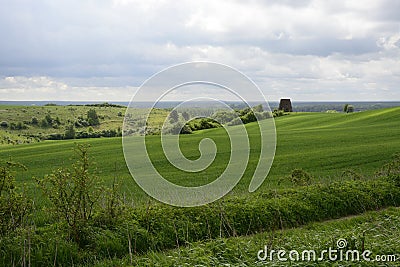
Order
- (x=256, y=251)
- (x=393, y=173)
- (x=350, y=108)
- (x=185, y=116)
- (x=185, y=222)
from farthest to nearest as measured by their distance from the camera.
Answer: (x=350, y=108), (x=393, y=173), (x=185, y=116), (x=185, y=222), (x=256, y=251)

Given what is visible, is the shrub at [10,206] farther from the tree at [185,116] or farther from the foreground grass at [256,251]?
the tree at [185,116]

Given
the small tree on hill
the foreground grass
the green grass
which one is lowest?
the green grass

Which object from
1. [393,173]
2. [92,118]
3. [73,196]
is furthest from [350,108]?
[73,196]

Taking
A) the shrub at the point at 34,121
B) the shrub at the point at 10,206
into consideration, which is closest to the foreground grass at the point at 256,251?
the shrub at the point at 10,206

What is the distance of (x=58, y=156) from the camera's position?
112 ft

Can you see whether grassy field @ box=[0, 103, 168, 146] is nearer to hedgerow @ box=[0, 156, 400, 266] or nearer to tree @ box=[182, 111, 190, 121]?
tree @ box=[182, 111, 190, 121]

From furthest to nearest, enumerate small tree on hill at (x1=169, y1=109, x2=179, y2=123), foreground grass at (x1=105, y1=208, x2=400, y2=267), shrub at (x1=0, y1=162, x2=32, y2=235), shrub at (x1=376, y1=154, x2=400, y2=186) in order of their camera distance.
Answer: shrub at (x1=376, y1=154, x2=400, y2=186) → small tree on hill at (x1=169, y1=109, x2=179, y2=123) → shrub at (x1=0, y1=162, x2=32, y2=235) → foreground grass at (x1=105, y1=208, x2=400, y2=267)

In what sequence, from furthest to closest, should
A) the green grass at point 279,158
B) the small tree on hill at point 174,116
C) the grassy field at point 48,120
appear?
1. the grassy field at point 48,120
2. the green grass at point 279,158
3. the small tree on hill at point 174,116

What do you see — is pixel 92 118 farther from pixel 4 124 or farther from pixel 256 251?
pixel 256 251

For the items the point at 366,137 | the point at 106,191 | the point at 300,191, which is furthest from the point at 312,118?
the point at 106,191

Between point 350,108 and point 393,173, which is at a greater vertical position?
point 350,108

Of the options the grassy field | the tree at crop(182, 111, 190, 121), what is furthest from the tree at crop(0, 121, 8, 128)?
the tree at crop(182, 111, 190, 121)

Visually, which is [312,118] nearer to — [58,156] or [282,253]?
[58,156]

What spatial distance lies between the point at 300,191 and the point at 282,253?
21.0ft
